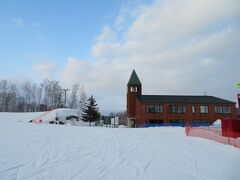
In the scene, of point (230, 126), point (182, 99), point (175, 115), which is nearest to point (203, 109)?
point (182, 99)

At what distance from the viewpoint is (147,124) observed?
2181 inches

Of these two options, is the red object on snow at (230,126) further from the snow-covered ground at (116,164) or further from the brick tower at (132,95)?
the brick tower at (132,95)

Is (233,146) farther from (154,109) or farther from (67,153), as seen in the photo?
(154,109)

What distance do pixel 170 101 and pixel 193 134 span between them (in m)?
34.6

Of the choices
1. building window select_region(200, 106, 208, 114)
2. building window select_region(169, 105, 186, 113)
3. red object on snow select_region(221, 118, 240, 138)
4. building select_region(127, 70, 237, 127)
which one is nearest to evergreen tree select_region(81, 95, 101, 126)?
building select_region(127, 70, 237, 127)

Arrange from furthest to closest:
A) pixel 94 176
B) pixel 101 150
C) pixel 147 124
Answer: pixel 147 124
pixel 101 150
pixel 94 176

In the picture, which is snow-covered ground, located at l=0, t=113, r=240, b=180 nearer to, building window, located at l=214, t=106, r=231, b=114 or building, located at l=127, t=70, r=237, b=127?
building, located at l=127, t=70, r=237, b=127

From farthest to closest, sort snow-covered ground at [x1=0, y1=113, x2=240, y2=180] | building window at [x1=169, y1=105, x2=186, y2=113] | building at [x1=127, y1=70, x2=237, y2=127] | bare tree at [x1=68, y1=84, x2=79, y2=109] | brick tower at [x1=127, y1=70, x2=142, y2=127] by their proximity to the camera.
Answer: bare tree at [x1=68, y1=84, x2=79, y2=109]
brick tower at [x1=127, y1=70, x2=142, y2=127]
building window at [x1=169, y1=105, x2=186, y2=113]
building at [x1=127, y1=70, x2=237, y2=127]
snow-covered ground at [x1=0, y1=113, x2=240, y2=180]

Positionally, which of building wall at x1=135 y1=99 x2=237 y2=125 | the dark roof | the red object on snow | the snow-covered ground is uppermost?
the dark roof

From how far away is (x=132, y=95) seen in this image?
6119 cm

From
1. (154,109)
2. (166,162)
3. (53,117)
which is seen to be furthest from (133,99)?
(166,162)

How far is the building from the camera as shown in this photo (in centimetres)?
5669

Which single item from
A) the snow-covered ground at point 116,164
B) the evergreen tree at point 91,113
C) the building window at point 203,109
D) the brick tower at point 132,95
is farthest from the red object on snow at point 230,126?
the evergreen tree at point 91,113

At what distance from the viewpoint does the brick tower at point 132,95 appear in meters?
60.5
